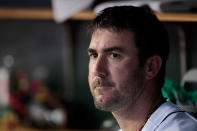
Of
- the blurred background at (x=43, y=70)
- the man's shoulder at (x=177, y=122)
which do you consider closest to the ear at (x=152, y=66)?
the man's shoulder at (x=177, y=122)

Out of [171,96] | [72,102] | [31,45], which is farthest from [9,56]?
[171,96]

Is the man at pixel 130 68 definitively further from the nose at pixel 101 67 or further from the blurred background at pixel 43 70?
the blurred background at pixel 43 70

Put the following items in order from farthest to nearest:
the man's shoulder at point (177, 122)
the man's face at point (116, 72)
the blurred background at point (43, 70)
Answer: the blurred background at point (43, 70), the man's face at point (116, 72), the man's shoulder at point (177, 122)

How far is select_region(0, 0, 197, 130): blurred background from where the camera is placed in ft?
7.77

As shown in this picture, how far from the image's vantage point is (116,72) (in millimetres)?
1175

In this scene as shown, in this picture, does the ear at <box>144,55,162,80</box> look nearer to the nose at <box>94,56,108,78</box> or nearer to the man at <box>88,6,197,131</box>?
the man at <box>88,6,197,131</box>

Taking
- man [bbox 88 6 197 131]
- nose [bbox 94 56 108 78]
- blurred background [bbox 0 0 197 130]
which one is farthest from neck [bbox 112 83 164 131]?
blurred background [bbox 0 0 197 130]

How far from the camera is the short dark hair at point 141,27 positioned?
1187 mm

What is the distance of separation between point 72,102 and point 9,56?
21.9 inches

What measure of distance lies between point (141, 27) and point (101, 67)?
0.16 metres

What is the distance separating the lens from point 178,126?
3.51 ft

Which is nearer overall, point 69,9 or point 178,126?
point 178,126

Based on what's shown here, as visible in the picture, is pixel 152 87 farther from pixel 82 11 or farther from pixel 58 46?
pixel 58 46

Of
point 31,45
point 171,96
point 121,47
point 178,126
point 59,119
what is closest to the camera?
point 178,126
